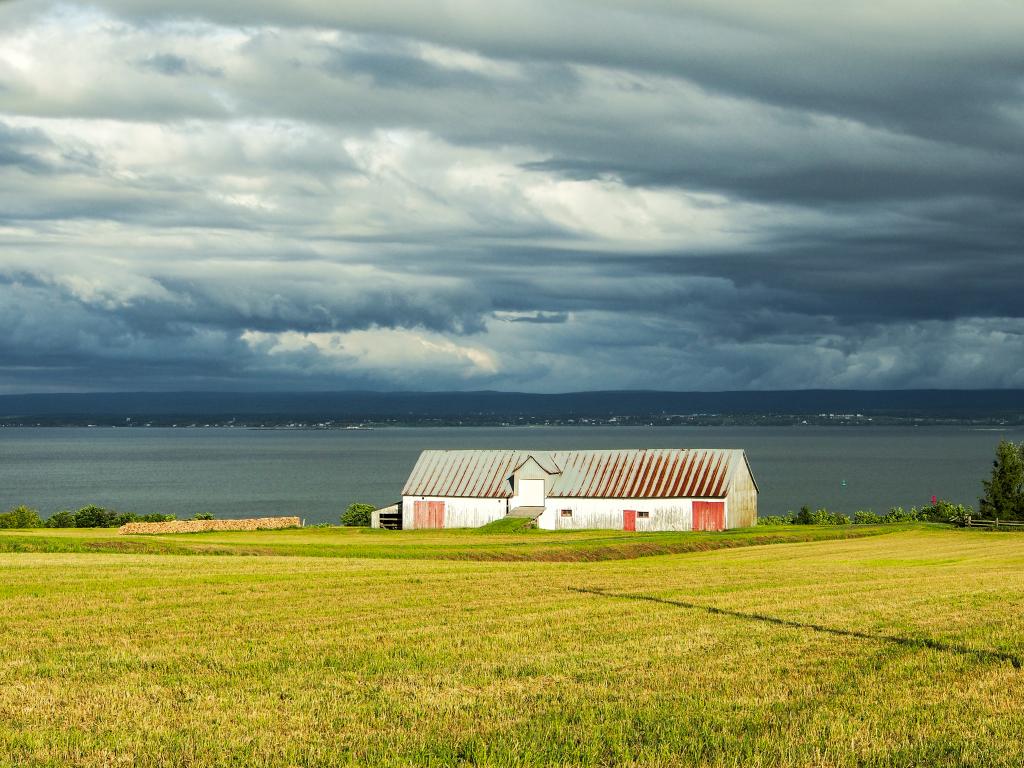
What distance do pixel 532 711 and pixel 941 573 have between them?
91.6 feet

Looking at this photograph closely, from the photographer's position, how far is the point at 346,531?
83188mm

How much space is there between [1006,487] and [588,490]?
3201cm

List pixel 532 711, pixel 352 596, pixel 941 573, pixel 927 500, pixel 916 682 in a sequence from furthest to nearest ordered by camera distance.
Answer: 1. pixel 927 500
2. pixel 941 573
3. pixel 352 596
4. pixel 916 682
5. pixel 532 711

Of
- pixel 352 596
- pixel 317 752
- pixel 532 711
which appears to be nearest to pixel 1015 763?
pixel 532 711

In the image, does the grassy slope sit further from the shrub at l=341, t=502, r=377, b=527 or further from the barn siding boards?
the shrub at l=341, t=502, r=377, b=527

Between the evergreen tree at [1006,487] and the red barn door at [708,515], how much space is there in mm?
20572

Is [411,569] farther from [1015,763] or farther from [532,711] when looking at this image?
[1015,763]

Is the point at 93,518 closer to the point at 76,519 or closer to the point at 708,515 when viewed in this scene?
the point at 76,519

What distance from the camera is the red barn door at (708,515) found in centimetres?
8400

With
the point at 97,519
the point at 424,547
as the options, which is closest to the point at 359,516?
the point at 97,519

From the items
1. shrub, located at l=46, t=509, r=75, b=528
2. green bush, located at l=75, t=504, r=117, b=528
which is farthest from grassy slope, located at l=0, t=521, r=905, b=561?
shrub, located at l=46, t=509, r=75, b=528

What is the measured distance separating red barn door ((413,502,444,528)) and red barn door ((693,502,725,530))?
1913 cm

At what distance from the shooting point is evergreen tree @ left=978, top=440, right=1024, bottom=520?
89062 millimetres

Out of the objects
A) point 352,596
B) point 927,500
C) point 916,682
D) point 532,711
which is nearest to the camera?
point 532,711
